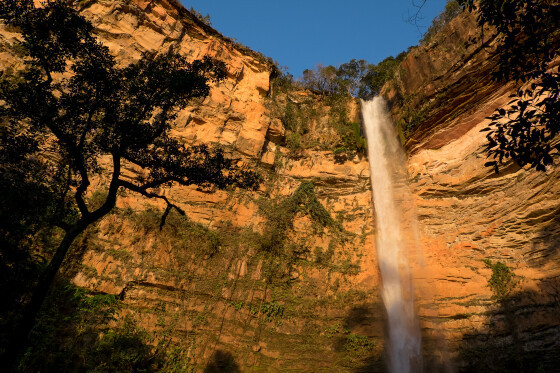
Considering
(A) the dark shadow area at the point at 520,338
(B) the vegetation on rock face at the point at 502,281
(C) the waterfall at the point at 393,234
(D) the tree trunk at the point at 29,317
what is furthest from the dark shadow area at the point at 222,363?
(B) the vegetation on rock face at the point at 502,281

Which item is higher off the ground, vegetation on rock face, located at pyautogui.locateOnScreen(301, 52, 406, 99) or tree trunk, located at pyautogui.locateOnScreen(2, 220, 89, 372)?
vegetation on rock face, located at pyautogui.locateOnScreen(301, 52, 406, 99)

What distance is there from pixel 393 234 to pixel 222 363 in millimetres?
9493

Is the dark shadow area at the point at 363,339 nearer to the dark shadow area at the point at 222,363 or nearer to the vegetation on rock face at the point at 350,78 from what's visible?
the dark shadow area at the point at 222,363

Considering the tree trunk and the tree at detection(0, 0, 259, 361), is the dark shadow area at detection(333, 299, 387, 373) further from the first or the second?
the tree trunk

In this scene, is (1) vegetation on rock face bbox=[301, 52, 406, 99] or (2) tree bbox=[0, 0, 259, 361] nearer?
(2) tree bbox=[0, 0, 259, 361]

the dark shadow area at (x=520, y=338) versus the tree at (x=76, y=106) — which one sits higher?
the tree at (x=76, y=106)

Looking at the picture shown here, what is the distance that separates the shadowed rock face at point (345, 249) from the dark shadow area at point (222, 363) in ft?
0.16

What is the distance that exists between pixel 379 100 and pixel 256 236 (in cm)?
1249

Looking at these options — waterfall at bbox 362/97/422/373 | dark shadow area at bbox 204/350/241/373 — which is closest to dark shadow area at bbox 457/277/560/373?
waterfall at bbox 362/97/422/373

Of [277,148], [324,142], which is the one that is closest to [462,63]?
[324,142]

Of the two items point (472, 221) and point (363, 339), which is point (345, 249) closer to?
point (363, 339)

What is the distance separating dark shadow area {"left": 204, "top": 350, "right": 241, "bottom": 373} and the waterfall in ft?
19.1

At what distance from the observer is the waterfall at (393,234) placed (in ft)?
39.4

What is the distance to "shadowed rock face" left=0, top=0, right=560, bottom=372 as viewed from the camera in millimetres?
10703
